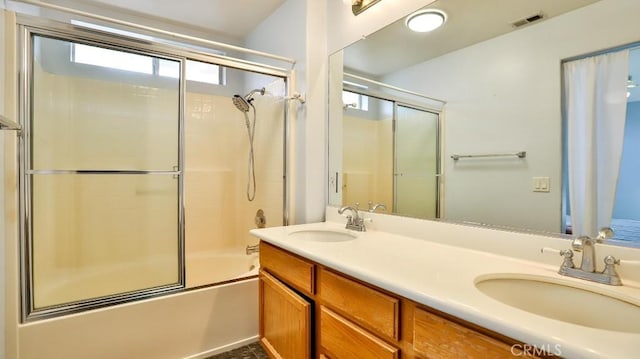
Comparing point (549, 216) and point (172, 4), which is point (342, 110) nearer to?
point (549, 216)

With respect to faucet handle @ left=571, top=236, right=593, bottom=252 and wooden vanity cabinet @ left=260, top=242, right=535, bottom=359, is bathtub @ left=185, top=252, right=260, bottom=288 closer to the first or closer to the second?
wooden vanity cabinet @ left=260, top=242, right=535, bottom=359

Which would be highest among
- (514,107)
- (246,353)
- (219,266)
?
(514,107)

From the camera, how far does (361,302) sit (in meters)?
1.03

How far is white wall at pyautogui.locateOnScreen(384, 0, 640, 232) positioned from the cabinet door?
845mm

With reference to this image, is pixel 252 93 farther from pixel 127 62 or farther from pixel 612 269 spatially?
pixel 612 269

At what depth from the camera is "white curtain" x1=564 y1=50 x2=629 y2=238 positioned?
0.95 metres

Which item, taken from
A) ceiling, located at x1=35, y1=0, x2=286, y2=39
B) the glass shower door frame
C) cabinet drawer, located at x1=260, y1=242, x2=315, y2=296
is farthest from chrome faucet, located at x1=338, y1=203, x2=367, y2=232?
ceiling, located at x1=35, y1=0, x2=286, y2=39

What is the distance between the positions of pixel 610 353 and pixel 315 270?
3.07 feet

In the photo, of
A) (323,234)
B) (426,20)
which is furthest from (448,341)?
(426,20)

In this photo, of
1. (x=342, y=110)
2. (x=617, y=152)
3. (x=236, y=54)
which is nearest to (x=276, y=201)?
(x=342, y=110)

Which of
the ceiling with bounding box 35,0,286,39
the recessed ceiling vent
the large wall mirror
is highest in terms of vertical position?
the ceiling with bounding box 35,0,286,39

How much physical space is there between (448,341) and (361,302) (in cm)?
33

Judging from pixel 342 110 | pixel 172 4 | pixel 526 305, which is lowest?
pixel 526 305

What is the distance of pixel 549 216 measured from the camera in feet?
3.60
